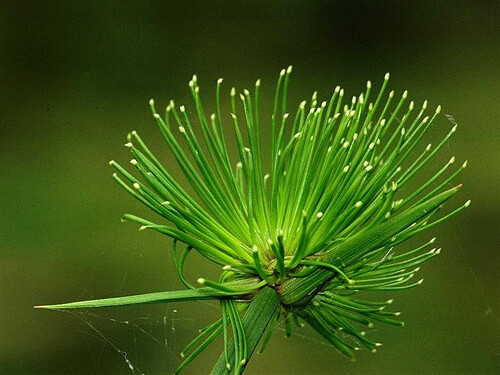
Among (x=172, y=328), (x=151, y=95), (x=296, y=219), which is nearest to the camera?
(x=296, y=219)

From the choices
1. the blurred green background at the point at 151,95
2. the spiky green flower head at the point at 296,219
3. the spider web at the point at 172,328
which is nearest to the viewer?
the spiky green flower head at the point at 296,219

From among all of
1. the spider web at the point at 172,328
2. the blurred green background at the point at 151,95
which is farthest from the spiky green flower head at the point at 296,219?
the blurred green background at the point at 151,95

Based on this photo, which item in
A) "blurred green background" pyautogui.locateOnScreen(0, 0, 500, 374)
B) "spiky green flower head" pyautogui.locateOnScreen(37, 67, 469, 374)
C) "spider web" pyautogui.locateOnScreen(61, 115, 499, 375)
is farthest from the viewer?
"blurred green background" pyautogui.locateOnScreen(0, 0, 500, 374)

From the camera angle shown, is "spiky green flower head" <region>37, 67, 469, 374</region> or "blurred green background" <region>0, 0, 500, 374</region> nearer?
"spiky green flower head" <region>37, 67, 469, 374</region>

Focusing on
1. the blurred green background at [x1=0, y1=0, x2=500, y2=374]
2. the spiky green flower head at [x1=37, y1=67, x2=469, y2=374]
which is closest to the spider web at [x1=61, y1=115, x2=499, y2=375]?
the blurred green background at [x1=0, y1=0, x2=500, y2=374]

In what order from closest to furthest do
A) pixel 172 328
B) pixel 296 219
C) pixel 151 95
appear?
1. pixel 296 219
2. pixel 172 328
3. pixel 151 95

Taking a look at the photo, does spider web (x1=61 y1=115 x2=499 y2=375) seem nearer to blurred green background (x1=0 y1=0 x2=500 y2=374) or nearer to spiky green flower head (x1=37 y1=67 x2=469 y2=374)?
blurred green background (x1=0 y1=0 x2=500 y2=374)

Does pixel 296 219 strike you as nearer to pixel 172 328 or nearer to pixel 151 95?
pixel 172 328

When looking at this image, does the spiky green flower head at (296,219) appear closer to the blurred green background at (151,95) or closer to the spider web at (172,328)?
the spider web at (172,328)

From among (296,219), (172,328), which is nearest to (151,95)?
(172,328)
